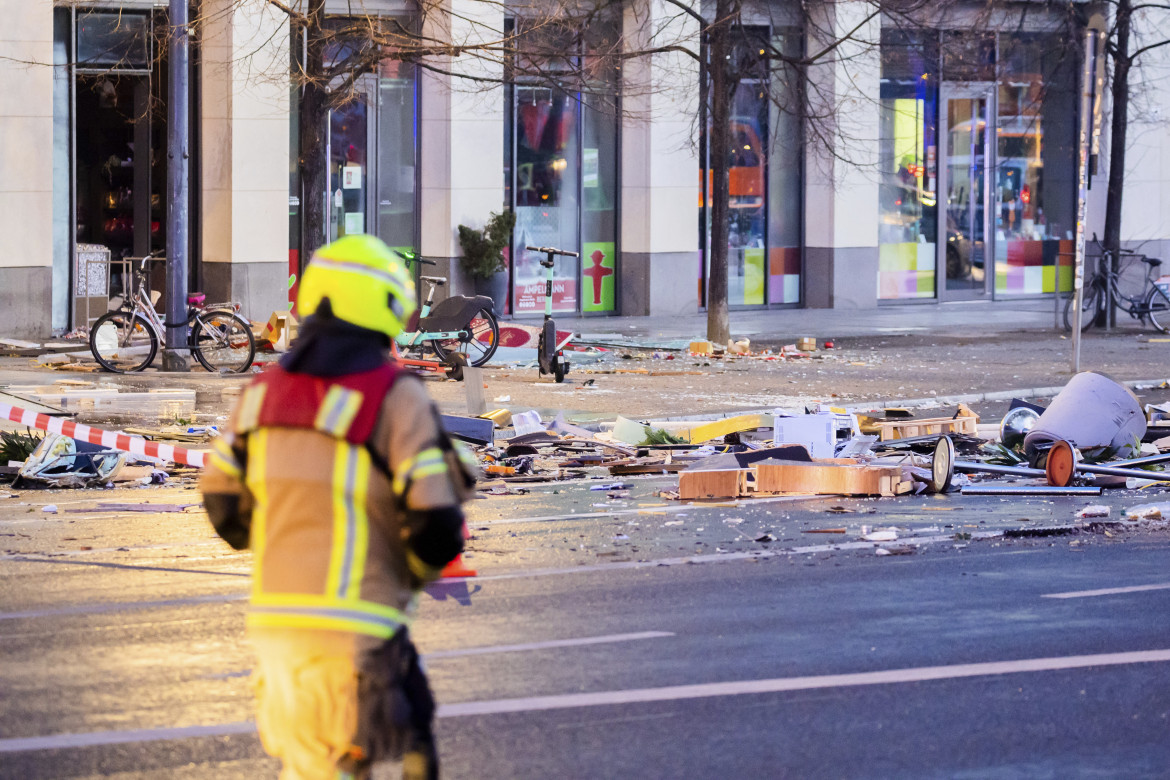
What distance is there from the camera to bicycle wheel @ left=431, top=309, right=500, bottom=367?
64.1 ft

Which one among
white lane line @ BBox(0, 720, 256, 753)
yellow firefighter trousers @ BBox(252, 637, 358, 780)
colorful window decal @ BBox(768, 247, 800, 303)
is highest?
colorful window decal @ BBox(768, 247, 800, 303)

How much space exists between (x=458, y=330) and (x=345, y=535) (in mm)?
15522

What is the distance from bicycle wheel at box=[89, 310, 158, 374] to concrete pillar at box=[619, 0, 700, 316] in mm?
10564

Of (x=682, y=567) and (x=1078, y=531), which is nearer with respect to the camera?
(x=682, y=567)

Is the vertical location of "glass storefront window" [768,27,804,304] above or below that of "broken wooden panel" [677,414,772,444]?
above

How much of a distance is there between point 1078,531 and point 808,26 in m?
18.8

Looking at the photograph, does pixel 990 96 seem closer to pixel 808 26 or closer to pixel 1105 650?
pixel 808 26

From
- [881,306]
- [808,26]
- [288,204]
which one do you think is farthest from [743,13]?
[288,204]

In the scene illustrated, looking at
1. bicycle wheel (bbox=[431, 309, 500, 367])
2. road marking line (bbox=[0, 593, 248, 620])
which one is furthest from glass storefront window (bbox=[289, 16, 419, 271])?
road marking line (bbox=[0, 593, 248, 620])

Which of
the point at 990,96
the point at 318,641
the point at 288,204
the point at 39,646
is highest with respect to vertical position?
the point at 990,96

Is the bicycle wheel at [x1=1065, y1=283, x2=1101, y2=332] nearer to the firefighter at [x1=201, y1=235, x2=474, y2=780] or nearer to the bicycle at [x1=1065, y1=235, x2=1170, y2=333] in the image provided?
the bicycle at [x1=1065, y1=235, x2=1170, y2=333]

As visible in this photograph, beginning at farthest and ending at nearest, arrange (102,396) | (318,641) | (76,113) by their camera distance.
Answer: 1. (76,113)
2. (102,396)
3. (318,641)

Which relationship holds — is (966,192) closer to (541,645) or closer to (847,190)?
(847,190)

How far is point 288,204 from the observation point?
79.6 ft
